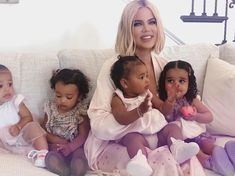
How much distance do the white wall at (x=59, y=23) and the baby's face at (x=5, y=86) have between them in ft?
1.16

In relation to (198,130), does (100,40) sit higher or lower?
higher

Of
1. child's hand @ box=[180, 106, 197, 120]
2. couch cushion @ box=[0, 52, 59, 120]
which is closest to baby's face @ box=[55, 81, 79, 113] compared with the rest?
couch cushion @ box=[0, 52, 59, 120]

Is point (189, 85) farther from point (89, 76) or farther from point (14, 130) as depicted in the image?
point (14, 130)

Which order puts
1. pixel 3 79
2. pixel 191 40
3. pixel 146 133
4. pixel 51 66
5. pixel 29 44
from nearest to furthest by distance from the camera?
pixel 146 133
pixel 3 79
pixel 51 66
pixel 29 44
pixel 191 40

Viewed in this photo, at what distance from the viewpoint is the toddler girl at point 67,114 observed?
5.19 ft

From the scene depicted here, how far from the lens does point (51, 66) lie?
1.74 meters

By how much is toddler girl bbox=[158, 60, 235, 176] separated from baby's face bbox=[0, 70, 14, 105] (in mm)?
638

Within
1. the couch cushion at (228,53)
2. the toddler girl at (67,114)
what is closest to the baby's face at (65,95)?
the toddler girl at (67,114)

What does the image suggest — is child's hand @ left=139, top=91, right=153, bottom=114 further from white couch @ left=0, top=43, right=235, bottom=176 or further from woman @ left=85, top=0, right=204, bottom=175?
white couch @ left=0, top=43, right=235, bottom=176

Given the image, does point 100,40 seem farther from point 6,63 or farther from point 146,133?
point 146,133

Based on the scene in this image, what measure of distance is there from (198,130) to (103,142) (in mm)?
397

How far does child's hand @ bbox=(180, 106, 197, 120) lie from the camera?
1571 mm

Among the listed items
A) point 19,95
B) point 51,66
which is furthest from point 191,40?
point 19,95

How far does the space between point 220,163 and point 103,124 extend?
0.46 m
